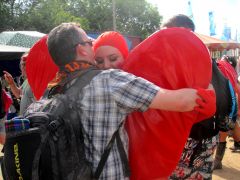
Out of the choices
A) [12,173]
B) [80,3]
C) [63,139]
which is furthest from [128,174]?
[80,3]

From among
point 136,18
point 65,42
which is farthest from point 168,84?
point 136,18

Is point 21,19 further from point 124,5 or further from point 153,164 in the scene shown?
point 153,164

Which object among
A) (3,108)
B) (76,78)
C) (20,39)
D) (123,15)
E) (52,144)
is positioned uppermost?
(123,15)

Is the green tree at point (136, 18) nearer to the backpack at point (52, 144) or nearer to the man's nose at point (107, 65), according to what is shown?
the man's nose at point (107, 65)

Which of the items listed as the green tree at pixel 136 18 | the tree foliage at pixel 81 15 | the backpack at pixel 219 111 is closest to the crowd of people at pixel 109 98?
the backpack at pixel 219 111

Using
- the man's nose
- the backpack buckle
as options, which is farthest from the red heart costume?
the backpack buckle

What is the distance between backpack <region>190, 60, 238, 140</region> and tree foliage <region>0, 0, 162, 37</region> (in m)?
30.3

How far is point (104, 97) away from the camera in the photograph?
1542 millimetres

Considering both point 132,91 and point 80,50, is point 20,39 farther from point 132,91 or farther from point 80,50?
point 132,91

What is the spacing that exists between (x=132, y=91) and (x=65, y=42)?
366 mm

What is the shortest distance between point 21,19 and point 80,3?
15.5 m

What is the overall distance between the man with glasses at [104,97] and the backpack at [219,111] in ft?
2.26

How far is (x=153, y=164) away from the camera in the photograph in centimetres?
170

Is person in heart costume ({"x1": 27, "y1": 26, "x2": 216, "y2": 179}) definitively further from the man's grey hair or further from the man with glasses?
the man's grey hair
